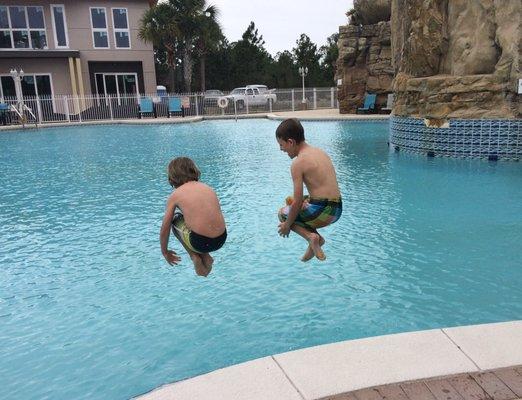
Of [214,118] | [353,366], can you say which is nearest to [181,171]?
[353,366]

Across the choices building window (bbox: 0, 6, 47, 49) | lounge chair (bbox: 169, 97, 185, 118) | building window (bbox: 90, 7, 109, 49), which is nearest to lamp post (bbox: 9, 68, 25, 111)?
building window (bbox: 0, 6, 47, 49)

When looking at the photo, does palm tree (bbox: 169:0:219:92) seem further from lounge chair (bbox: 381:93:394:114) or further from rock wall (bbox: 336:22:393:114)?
lounge chair (bbox: 381:93:394:114)

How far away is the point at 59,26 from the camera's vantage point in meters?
31.0

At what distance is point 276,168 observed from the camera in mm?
12875

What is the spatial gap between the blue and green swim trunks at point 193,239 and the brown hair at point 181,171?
0.97 ft

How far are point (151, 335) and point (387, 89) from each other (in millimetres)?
24965

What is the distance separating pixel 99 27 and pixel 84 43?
145 cm

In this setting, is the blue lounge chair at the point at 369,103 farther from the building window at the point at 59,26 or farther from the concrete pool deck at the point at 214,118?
the building window at the point at 59,26

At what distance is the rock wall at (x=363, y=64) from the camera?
26672mm

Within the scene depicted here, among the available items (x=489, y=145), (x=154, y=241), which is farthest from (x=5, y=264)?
(x=489, y=145)

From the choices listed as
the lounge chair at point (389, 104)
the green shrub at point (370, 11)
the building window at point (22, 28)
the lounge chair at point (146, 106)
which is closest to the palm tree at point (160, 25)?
the lounge chair at point (146, 106)

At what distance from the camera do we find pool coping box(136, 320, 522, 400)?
10.0 feet

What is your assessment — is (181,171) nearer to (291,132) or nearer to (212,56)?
(291,132)

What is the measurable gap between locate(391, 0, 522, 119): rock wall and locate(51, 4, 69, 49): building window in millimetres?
23707
